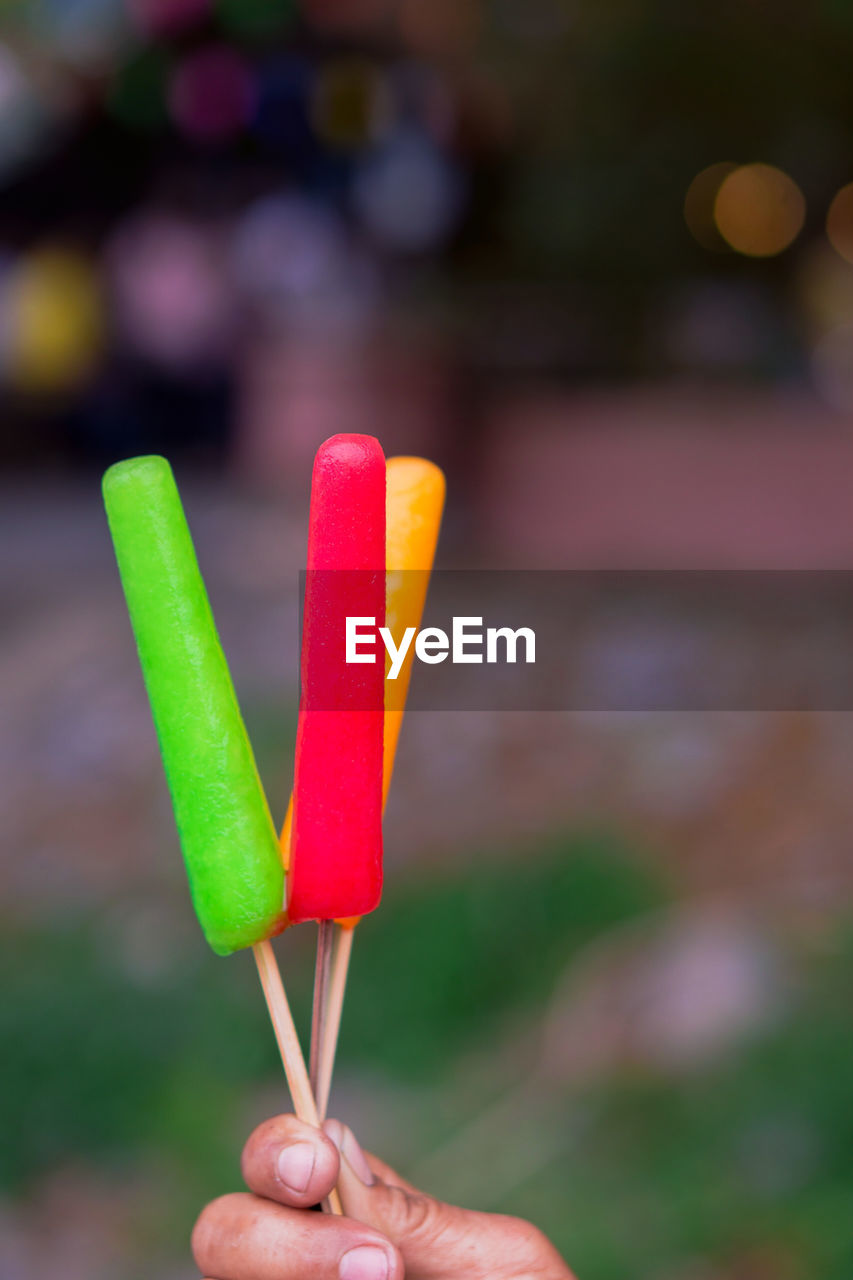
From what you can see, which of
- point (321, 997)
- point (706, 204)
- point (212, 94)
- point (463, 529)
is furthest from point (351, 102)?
point (321, 997)

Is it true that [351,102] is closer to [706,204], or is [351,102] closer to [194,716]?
[706,204]

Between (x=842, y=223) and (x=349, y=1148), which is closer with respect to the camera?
(x=349, y=1148)

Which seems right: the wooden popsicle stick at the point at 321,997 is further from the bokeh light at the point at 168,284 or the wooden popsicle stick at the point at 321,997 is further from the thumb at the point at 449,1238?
the bokeh light at the point at 168,284

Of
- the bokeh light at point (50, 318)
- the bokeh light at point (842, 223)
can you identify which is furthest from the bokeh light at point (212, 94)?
the bokeh light at point (842, 223)

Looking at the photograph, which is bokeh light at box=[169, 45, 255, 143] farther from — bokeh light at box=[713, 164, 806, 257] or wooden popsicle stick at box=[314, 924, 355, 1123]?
wooden popsicle stick at box=[314, 924, 355, 1123]

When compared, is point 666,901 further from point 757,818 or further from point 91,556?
point 91,556
